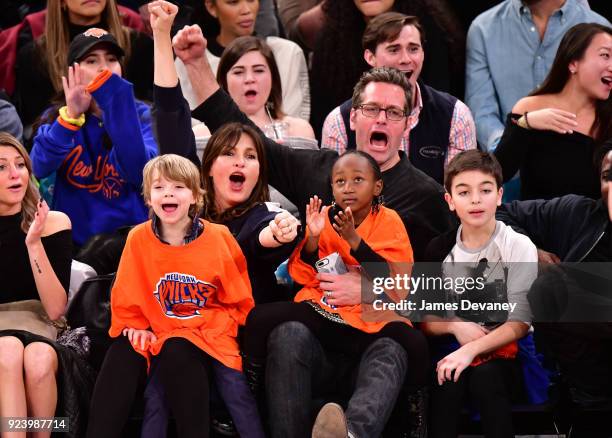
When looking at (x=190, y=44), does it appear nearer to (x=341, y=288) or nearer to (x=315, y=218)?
(x=315, y=218)

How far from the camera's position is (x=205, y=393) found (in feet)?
11.5

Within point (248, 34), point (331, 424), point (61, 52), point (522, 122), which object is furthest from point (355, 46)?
point (331, 424)

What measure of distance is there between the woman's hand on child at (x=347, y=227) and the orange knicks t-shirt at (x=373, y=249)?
7 cm

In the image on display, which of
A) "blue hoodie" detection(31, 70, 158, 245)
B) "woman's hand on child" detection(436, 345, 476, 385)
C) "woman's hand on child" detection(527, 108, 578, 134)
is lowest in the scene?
"woman's hand on child" detection(436, 345, 476, 385)

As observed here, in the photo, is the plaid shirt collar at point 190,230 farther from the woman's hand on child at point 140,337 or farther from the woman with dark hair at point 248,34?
the woman with dark hair at point 248,34

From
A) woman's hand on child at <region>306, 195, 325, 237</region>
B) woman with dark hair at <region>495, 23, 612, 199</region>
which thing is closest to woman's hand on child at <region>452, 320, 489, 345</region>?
woman's hand on child at <region>306, 195, 325, 237</region>

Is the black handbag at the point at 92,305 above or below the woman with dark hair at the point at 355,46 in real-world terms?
below

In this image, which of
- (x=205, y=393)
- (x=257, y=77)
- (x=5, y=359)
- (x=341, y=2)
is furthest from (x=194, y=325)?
(x=341, y=2)

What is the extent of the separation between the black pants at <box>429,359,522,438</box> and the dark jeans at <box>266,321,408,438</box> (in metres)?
0.17

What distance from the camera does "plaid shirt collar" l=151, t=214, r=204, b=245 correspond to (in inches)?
145

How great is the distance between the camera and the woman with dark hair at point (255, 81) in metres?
4.76

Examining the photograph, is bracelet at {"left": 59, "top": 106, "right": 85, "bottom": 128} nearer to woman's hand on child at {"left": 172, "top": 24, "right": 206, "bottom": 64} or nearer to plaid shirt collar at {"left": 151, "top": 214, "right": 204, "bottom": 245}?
woman's hand on child at {"left": 172, "top": 24, "right": 206, "bottom": 64}

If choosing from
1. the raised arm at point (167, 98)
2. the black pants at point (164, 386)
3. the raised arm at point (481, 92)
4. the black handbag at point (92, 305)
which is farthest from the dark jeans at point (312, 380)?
the raised arm at point (481, 92)

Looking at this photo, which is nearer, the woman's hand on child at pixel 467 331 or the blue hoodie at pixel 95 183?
the woman's hand on child at pixel 467 331
